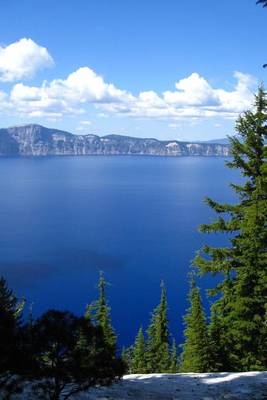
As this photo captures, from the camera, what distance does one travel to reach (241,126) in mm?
19469

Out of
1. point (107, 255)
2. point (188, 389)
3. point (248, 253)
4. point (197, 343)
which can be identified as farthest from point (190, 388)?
point (107, 255)

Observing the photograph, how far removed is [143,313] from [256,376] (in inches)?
2823

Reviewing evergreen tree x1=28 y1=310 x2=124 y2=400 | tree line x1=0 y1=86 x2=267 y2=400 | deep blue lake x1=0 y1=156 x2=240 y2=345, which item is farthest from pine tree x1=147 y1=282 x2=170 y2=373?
evergreen tree x1=28 y1=310 x2=124 y2=400

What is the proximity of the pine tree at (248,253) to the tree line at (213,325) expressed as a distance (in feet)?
0.13

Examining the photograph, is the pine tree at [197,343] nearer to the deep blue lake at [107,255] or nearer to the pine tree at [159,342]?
the pine tree at [159,342]

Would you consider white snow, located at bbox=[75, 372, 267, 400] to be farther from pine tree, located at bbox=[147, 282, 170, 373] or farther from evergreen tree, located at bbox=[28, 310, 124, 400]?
pine tree, located at bbox=[147, 282, 170, 373]

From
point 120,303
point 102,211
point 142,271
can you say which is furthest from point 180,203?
point 120,303

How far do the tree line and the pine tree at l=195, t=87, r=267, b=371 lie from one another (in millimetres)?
40

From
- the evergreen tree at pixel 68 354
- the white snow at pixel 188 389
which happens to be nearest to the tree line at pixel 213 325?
the evergreen tree at pixel 68 354

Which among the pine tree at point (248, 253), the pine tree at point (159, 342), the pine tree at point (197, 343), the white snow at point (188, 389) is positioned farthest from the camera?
the pine tree at point (159, 342)

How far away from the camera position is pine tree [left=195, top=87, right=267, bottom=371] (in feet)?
61.0

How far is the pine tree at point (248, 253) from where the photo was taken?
18.6 m

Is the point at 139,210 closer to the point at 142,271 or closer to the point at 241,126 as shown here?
the point at 142,271

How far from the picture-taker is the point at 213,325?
95.9ft
